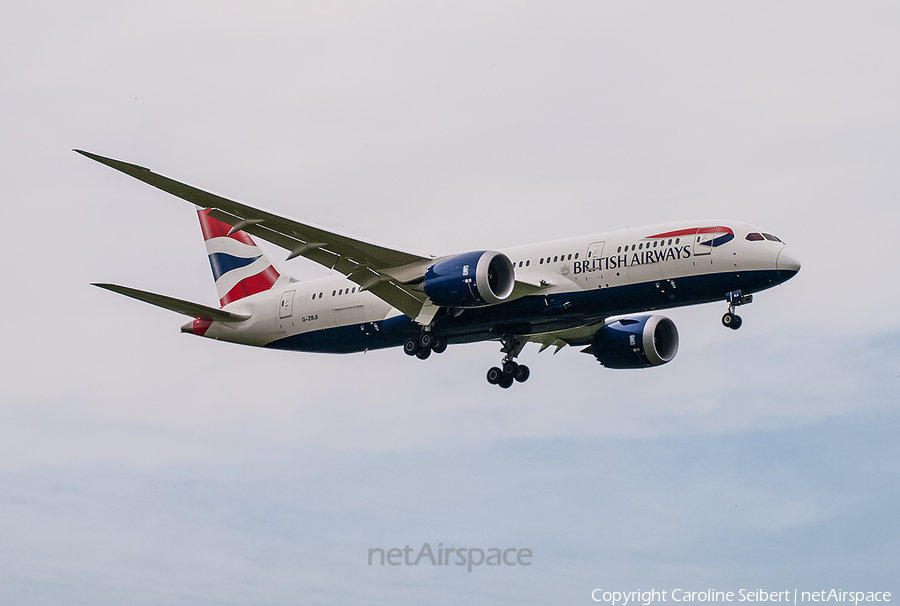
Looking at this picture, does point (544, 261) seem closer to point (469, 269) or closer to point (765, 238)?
point (469, 269)

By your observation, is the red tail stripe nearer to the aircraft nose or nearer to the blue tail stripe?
the blue tail stripe

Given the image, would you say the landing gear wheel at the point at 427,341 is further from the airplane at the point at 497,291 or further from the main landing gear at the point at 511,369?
the main landing gear at the point at 511,369

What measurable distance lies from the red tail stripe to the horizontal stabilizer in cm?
199

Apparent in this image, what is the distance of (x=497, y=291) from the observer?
3716 cm

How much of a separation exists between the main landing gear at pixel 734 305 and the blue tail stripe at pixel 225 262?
20.7m

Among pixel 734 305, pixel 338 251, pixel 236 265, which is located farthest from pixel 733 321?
pixel 236 265

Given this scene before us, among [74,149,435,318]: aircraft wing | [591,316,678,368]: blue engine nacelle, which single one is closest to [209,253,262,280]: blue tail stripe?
[74,149,435,318]: aircraft wing

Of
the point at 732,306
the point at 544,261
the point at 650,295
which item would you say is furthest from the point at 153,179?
the point at 732,306

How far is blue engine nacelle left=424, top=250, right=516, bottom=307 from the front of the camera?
36531 mm

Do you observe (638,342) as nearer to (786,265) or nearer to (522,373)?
(522,373)

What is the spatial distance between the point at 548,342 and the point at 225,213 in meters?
15.2

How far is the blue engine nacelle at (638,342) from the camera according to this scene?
44.6 meters

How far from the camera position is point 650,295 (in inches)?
1441

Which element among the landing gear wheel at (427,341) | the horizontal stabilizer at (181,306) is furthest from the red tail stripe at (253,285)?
the landing gear wheel at (427,341)
